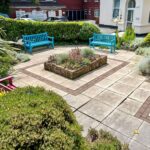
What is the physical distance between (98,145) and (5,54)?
4.64 metres

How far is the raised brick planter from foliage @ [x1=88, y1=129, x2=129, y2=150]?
3.35m

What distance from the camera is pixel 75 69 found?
22.4ft

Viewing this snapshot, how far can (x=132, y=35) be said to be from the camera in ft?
38.4

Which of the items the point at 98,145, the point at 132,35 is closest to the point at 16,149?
the point at 98,145

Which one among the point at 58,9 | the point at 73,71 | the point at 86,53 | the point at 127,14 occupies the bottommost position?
the point at 73,71

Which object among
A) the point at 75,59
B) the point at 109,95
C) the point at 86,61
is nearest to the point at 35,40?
the point at 75,59

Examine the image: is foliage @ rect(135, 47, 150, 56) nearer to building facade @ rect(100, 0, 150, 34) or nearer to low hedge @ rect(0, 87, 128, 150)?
low hedge @ rect(0, 87, 128, 150)

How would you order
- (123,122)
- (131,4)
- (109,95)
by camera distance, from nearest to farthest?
(123,122) → (109,95) → (131,4)

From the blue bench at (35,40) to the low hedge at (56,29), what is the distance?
78 cm

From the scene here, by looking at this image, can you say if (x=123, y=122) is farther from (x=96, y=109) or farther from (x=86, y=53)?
(x=86, y=53)

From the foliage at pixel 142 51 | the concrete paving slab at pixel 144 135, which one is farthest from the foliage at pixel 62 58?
the foliage at pixel 142 51

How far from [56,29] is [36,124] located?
10.9 meters

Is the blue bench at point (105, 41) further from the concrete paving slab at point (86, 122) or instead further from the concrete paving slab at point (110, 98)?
the concrete paving slab at point (86, 122)

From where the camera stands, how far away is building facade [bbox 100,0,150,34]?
65.3ft
